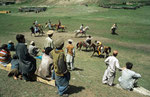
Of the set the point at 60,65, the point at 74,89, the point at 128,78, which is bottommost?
the point at 74,89

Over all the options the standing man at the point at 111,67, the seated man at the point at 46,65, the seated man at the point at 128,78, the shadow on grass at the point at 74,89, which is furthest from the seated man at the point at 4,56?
the seated man at the point at 128,78

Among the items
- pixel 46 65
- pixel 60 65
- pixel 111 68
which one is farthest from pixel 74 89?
pixel 111 68

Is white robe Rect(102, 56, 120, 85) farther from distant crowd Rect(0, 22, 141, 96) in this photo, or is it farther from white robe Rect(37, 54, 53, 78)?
white robe Rect(37, 54, 53, 78)

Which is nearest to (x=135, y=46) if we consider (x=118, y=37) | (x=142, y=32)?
(x=118, y=37)

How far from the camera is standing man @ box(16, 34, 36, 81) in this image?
5739 mm

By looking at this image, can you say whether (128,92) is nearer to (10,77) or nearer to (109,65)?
(109,65)

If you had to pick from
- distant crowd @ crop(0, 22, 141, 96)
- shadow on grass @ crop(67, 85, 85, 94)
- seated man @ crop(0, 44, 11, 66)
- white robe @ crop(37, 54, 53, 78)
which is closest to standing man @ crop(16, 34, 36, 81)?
distant crowd @ crop(0, 22, 141, 96)

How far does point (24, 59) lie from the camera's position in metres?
5.88

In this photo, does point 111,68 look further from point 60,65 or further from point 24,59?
point 24,59

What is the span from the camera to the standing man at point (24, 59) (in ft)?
18.8

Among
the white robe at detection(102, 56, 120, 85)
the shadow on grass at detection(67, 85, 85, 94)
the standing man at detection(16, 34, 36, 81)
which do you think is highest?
the standing man at detection(16, 34, 36, 81)

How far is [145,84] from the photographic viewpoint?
9250mm

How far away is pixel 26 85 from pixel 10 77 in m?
1.08

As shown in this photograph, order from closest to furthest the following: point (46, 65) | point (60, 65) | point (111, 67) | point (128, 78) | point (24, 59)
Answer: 1. point (60, 65)
2. point (24, 59)
3. point (46, 65)
4. point (128, 78)
5. point (111, 67)
